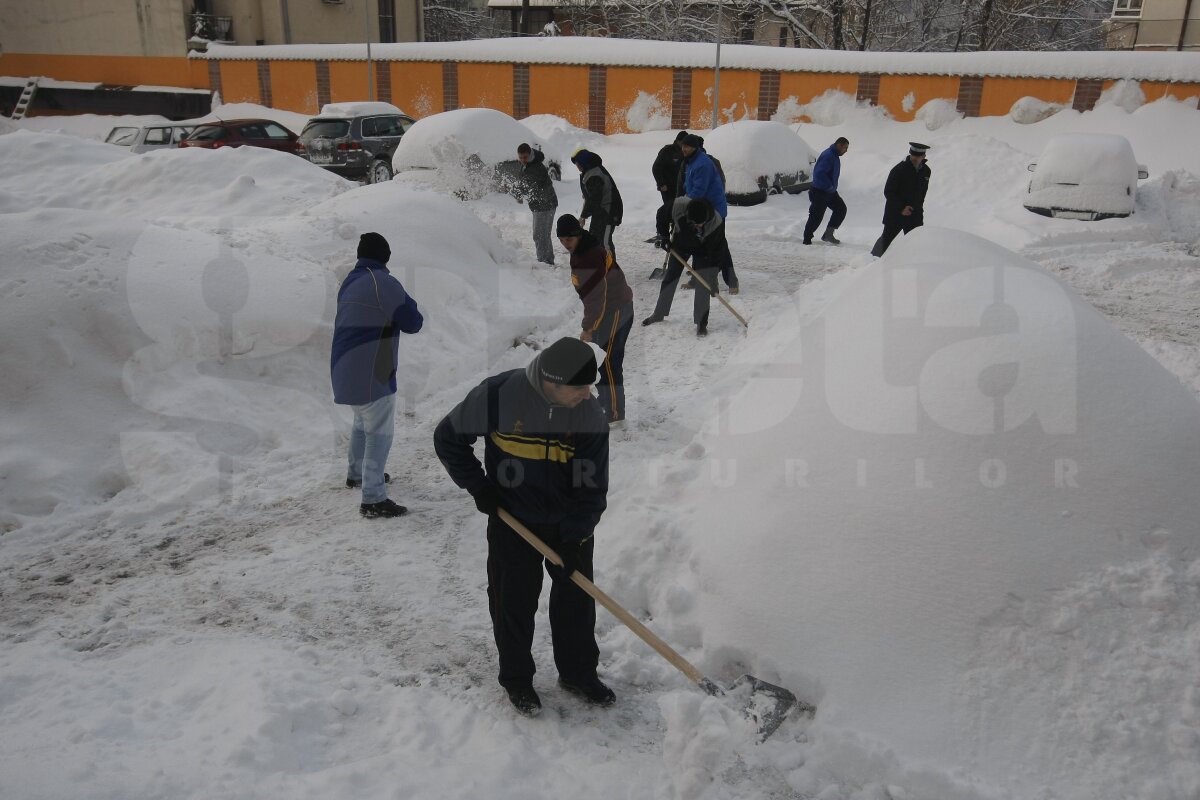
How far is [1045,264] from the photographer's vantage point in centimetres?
1073

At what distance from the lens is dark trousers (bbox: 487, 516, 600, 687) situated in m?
3.32

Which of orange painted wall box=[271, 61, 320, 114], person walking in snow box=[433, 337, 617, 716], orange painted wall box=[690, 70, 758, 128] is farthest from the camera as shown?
orange painted wall box=[271, 61, 320, 114]

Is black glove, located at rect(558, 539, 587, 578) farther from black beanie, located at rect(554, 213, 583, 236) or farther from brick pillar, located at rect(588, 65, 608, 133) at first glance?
brick pillar, located at rect(588, 65, 608, 133)

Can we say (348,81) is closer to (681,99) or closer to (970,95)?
(681,99)

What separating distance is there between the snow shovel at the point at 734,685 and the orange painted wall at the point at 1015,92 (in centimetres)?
1909

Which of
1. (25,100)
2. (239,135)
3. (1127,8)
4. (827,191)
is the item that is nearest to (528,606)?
(827,191)

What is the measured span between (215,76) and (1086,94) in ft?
89.8

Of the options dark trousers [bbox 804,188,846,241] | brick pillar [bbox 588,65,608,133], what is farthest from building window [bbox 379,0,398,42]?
dark trousers [bbox 804,188,846,241]

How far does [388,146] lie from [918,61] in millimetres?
12215

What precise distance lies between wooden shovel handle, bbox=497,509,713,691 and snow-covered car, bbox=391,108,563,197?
11.6 meters

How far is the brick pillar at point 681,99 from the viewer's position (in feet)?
Result: 71.5

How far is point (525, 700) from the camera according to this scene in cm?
336

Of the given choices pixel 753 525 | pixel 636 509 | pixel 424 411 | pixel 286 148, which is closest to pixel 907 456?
pixel 753 525

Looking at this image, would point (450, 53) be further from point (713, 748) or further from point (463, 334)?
point (713, 748)
